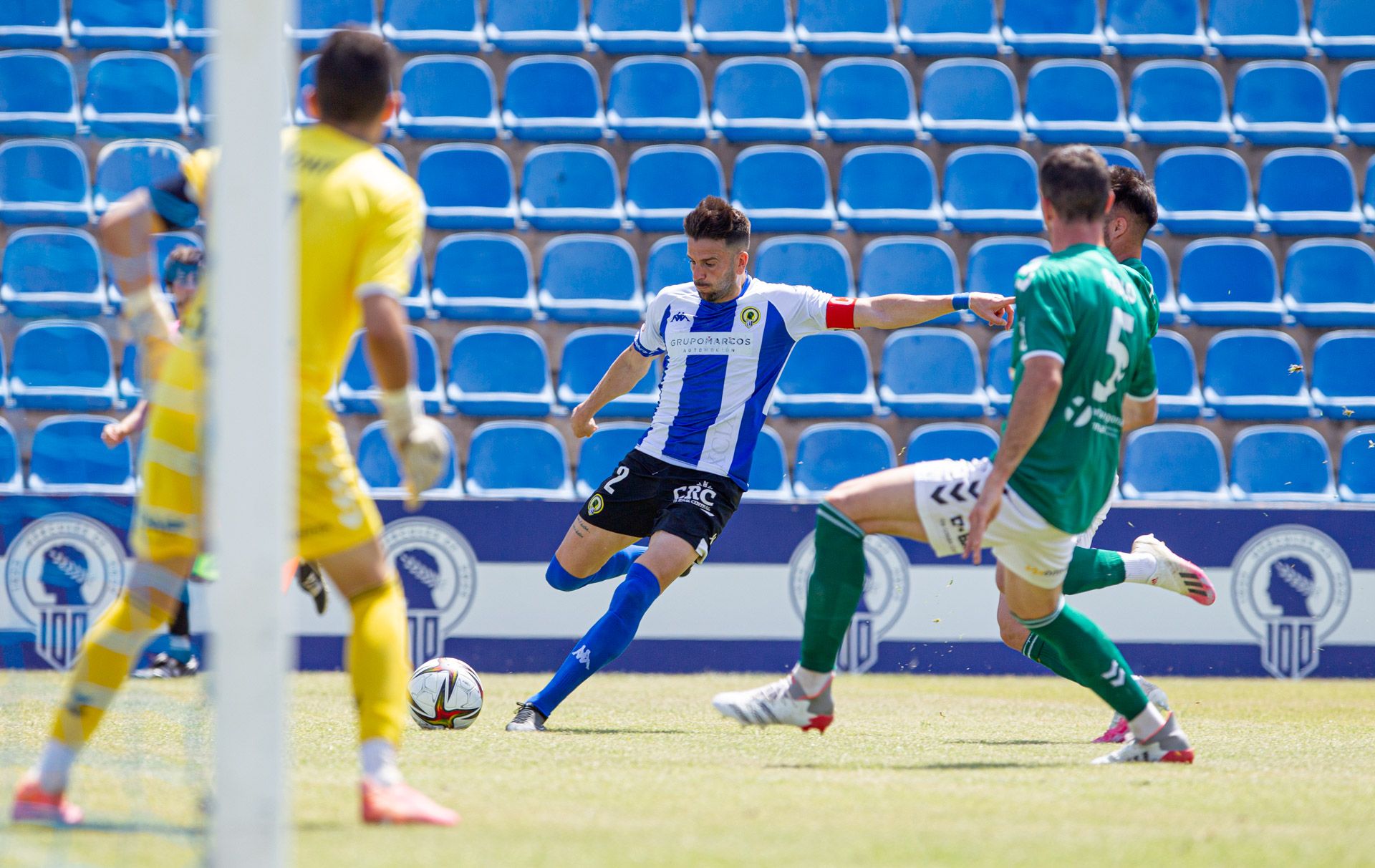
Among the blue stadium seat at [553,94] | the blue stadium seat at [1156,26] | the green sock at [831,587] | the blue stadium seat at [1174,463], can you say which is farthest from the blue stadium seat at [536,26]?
the green sock at [831,587]

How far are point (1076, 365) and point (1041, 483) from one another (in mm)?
411

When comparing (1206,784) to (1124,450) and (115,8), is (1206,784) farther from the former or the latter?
(115,8)

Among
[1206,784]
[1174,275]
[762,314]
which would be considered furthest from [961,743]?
[1174,275]

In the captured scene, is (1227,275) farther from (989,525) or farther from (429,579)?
(989,525)

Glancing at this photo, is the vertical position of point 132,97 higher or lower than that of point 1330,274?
higher

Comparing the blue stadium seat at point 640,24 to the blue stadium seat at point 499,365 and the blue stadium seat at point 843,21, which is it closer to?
the blue stadium seat at point 843,21

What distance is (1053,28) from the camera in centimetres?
1357

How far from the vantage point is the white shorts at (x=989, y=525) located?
493 centimetres

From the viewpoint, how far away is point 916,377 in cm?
1167

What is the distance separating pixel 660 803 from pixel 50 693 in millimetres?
3095

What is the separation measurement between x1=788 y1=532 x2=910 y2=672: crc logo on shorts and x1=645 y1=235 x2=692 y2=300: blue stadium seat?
296cm

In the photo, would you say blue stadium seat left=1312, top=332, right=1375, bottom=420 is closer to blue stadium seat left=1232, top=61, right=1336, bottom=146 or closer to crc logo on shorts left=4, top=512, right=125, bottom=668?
blue stadium seat left=1232, top=61, right=1336, bottom=146

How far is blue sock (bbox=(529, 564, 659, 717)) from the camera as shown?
630 cm

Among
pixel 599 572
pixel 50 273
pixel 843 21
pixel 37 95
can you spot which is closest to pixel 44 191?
pixel 50 273
